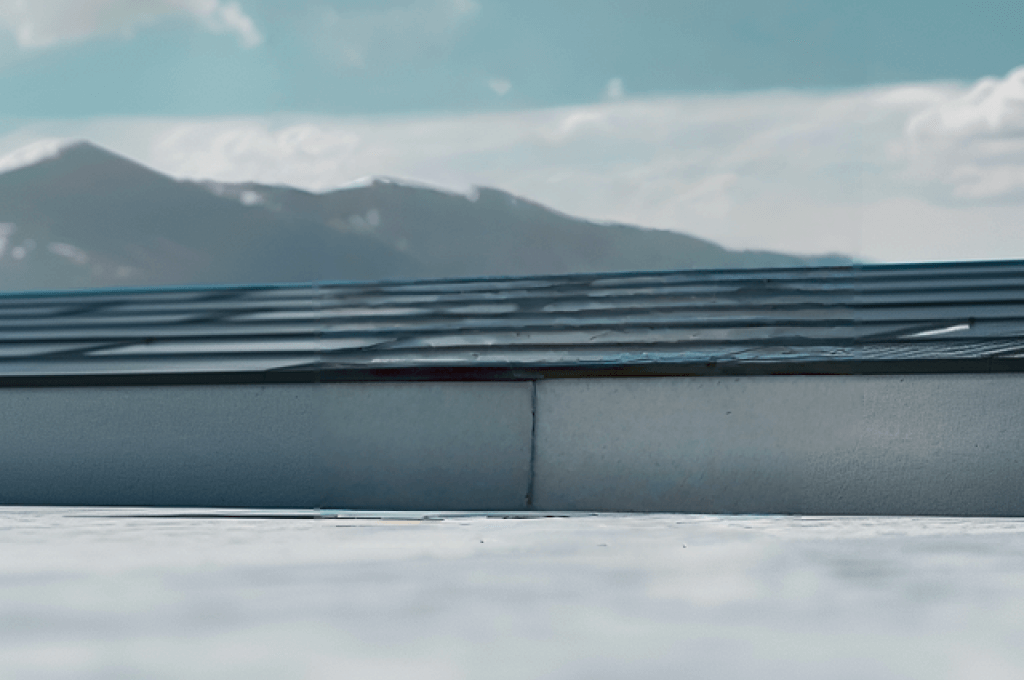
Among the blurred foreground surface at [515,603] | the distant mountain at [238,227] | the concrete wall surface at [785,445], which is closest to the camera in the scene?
the blurred foreground surface at [515,603]

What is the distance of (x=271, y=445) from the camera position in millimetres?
5223

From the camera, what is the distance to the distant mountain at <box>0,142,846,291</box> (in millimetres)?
33969

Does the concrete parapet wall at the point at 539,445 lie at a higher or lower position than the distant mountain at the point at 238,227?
lower

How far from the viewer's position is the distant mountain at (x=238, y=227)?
1337 inches

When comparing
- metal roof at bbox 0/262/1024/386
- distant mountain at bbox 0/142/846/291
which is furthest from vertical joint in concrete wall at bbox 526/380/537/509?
distant mountain at bbox 0/142/846/291

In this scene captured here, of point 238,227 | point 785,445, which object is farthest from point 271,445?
point 238,227

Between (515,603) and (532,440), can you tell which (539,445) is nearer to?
(532,440)

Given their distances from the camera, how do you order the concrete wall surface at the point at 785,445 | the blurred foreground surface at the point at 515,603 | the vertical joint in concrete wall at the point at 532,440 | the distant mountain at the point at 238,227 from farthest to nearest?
1. the distant mountain at the point at 238,227
2. the vertical joint in concrete wall at the point at 532,440
3. the concrete wall surface at the point at 785,445
4. the blurred foreground surface at the point at 515,603

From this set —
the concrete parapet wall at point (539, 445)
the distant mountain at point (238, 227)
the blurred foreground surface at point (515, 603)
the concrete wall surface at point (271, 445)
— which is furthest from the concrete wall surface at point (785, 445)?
the distant mountain at point (238, 227)

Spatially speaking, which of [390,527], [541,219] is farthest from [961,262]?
[541,219]

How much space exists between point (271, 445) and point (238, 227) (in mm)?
33355

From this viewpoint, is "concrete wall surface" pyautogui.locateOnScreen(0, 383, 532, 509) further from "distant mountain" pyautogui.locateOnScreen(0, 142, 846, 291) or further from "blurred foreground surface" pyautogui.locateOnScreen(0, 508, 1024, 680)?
"distant mountain" pyautogui.locateOnScreen(0, 142, 846, 291)

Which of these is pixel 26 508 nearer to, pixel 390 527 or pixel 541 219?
pixel 390 527

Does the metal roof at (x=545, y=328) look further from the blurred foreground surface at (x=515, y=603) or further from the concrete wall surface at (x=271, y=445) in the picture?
the blurred foreground surface at (x=515, y=603)
